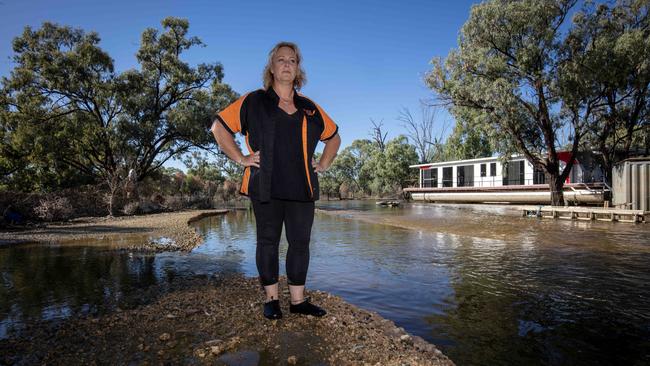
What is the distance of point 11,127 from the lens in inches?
844

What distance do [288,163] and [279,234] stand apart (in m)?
0.59

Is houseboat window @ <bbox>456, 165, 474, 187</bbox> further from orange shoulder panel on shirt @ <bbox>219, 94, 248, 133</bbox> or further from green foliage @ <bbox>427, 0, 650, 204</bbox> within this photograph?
orange shoulder panel on shirt @ <bbox>219, 94, 248, 133</bbox>

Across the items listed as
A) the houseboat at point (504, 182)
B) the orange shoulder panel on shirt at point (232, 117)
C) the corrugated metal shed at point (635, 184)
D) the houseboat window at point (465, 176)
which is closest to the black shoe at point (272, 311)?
the orange shoulder panel on shirt at point (232, 117)

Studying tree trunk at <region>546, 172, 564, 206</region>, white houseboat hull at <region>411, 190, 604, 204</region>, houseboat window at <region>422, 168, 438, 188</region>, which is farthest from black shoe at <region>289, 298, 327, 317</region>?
houseboat window at <region>422, 168, 438, 188</region>

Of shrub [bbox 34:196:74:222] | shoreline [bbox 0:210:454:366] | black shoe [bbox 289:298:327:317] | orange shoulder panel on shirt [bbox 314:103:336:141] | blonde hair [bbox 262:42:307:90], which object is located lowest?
shoreline [bbox 0:210:454:366]

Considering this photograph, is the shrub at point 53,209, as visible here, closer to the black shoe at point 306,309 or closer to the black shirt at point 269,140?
the black shirt at point 269,140

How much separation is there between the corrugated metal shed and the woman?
60.7 feet

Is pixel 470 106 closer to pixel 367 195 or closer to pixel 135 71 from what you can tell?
pixel 135 71

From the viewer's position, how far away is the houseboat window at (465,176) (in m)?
32.3

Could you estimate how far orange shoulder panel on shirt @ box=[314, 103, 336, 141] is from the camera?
3.31 m

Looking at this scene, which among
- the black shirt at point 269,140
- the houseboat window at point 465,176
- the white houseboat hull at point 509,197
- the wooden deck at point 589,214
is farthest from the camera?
the houseboat window at point 465,176

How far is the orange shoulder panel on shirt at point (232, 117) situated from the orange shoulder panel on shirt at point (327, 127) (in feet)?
2.30

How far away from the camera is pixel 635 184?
16109 mm

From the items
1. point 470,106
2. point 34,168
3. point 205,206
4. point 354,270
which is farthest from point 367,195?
point 354,270
